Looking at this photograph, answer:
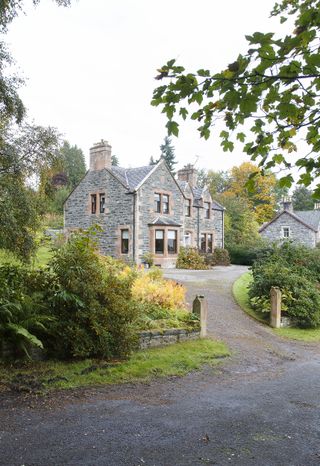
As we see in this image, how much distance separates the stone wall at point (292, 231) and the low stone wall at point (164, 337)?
37.0 meters

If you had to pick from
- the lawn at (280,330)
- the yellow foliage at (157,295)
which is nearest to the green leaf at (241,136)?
the yellow foliage at (157,295)

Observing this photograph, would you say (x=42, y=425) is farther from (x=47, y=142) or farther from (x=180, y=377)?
(x=47, y=142)

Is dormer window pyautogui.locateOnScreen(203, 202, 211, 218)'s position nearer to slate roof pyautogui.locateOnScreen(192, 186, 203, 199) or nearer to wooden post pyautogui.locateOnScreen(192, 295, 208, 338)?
slate roof pyautogui.locateOnScreen(192, 186, 203, 199)

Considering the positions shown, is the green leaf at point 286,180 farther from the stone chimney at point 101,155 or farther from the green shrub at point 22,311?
the stone chimney at point 101,155

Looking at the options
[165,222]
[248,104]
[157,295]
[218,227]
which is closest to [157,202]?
[165,222]

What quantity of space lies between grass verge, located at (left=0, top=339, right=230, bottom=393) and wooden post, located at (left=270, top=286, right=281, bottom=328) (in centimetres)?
470

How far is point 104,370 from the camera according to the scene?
7.07 metres

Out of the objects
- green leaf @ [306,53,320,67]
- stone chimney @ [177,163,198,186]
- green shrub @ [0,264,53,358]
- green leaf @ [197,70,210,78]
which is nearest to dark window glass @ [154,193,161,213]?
stone chimney @ [177,163,198,186]

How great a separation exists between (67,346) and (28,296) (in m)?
1.18

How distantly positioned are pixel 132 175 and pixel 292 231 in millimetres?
23183

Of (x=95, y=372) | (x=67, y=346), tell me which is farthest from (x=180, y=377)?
(x=67, y=346)

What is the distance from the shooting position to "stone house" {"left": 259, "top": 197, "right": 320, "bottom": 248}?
147 ft

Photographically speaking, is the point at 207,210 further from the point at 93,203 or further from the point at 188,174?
the point at 93,203

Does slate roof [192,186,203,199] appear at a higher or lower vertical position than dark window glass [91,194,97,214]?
higher
